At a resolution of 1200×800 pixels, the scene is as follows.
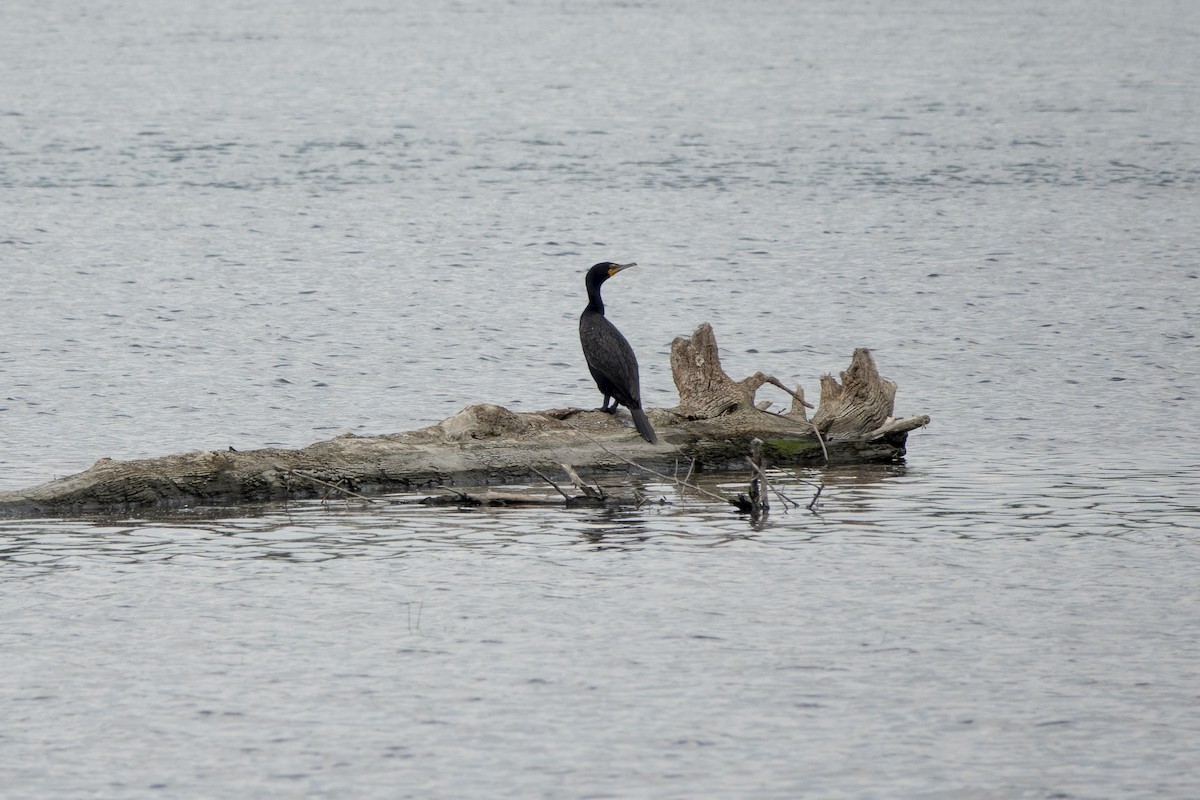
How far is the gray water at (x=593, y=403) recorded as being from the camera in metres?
8.56

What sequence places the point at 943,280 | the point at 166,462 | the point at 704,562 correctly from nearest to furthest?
the point at 704,562 → the point at 166,462 → the point at 943,280

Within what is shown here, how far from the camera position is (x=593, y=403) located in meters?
20.0

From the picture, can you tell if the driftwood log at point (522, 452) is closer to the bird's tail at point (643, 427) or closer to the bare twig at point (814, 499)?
the bird's tail at point (643, 427)

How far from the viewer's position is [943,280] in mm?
30281

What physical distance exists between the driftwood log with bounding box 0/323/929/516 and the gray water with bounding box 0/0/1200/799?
31cm

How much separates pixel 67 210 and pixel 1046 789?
33.2 m

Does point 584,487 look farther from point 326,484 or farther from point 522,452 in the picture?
point 326,484

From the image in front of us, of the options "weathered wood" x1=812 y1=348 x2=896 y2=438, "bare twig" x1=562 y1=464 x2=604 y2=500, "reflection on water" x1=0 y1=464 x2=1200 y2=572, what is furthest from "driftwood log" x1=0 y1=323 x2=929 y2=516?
"bare twig" x1=562 y1=464 x2=604 y2=500

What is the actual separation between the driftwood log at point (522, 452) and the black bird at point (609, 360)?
0.19 m

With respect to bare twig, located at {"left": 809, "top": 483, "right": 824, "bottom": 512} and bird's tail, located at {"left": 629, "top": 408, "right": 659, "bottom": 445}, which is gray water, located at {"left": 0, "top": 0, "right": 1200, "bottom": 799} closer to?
bare twig, located at {"left": 809, "top": 483, "right": 824, "bottom": 512}

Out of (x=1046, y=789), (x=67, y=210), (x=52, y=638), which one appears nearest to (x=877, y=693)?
(x=1046, y=789)

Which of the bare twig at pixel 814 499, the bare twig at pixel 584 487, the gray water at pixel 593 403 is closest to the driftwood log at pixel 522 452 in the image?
the gray water at pixel 593 403

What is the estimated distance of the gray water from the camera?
28.1ft

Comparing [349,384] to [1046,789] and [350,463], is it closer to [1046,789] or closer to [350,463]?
[350,463]
